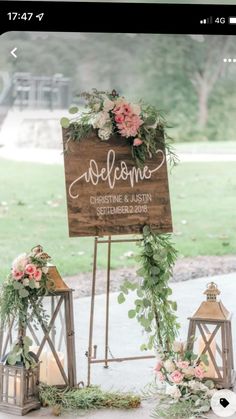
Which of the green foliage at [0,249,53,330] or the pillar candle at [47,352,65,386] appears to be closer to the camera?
the green foliage at [0,249,53,330]

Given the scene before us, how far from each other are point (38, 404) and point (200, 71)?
4.62ft

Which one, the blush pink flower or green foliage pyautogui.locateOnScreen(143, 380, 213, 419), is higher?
the blush pink flower

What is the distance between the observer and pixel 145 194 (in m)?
2.54

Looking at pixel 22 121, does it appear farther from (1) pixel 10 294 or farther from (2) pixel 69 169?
(1) pixel 10 294

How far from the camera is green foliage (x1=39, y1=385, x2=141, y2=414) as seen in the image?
2.45 metres

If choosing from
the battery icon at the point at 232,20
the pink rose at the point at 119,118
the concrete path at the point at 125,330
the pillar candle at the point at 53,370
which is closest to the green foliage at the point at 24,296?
the pillar candle at the point at 53,370

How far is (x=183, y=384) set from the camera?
248 cm

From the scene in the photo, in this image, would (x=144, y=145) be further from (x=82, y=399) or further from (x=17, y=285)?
(x=82, y=399)

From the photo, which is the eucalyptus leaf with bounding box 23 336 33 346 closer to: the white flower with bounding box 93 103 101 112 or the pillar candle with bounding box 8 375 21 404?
the pillar candle with bounding box 8 375 21 404

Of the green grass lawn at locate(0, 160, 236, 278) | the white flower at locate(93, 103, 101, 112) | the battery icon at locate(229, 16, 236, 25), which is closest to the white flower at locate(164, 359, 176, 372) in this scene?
the green grass lawn at locate(0, 160, 236, 278)

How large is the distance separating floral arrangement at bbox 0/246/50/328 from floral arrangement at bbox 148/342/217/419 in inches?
18.9

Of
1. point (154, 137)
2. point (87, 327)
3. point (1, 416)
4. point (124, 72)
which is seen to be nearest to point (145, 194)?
point (154, 137)

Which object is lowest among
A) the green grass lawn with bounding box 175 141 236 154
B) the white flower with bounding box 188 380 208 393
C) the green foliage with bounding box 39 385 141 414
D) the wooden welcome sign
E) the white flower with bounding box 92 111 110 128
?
the green foliage with bounding box 39 385 141 414

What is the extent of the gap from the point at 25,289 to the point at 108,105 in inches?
27.7
